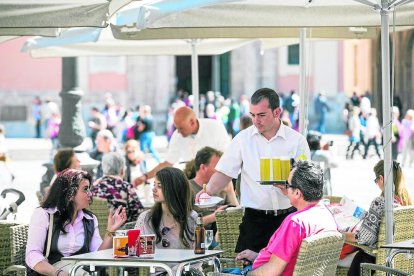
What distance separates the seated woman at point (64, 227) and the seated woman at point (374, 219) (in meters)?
1.72

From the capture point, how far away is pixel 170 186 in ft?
24.5

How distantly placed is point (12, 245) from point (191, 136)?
4939 millimetres

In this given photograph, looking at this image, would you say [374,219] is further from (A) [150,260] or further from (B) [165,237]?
(A) [150,260]

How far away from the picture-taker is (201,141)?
12.3 m

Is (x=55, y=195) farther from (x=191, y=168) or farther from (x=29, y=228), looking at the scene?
(x=191, y=168)

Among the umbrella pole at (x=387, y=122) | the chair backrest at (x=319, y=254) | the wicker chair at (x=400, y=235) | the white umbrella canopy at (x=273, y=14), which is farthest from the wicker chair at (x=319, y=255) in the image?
the white umbrella canopy at (x=273, y=14)

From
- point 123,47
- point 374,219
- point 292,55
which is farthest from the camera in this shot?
point 292,55

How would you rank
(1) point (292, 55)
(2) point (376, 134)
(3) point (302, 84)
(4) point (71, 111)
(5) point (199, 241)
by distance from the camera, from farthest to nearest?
(1) point (292, 55) < (2) point (376, 134) < (4) point (71, 111) < (3) point (302, 84) < (5) point (199, 241)

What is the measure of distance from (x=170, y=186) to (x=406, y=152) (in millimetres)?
21507

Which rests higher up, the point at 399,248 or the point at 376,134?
the point at 376,134

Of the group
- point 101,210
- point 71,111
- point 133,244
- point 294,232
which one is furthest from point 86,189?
point 71,111

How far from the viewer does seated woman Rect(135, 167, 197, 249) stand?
7469 millimetres

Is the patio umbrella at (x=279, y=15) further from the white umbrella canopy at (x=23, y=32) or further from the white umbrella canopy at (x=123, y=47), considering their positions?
the white umbrella canopy at (x=123, y=47)

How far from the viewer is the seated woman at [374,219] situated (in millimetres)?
8102
